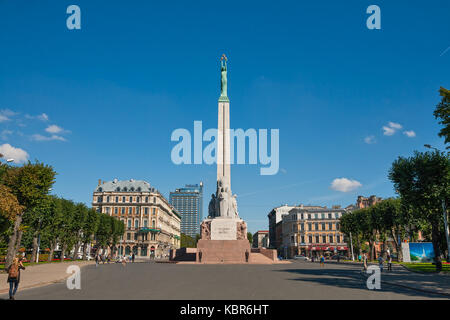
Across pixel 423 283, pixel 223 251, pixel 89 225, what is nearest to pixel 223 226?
pixel 223 251

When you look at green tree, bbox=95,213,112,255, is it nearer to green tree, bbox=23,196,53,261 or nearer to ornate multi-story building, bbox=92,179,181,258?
green tree, bbox=23,196,53,261

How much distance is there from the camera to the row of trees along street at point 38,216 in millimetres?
32969

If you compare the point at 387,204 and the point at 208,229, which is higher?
the point at 387,204

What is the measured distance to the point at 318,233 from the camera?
332ft

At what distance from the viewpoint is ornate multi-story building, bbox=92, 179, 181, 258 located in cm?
10120

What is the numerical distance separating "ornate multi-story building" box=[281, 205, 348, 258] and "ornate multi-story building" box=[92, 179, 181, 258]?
43404 millimetres

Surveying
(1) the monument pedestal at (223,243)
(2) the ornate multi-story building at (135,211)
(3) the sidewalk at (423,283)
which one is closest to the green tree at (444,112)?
(3) the sidewalk at (423,283)

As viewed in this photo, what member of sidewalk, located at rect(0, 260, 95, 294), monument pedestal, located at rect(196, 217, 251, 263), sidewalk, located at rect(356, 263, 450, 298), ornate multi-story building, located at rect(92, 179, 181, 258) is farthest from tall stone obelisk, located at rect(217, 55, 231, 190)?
ornate multi-story building, located at rect(92, 179, 181, 258)

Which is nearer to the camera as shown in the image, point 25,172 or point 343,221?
point 25,172

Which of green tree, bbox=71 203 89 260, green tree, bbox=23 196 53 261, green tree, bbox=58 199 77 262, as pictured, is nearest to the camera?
green tree, bbox=23 196 53 261
